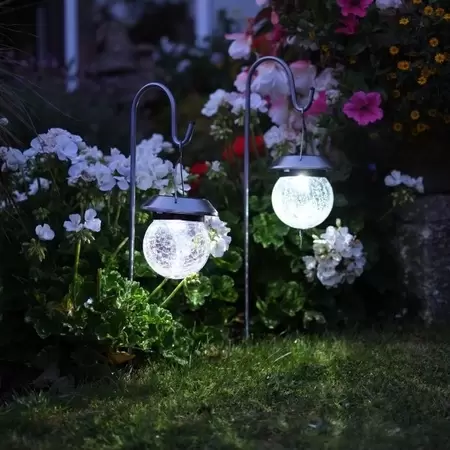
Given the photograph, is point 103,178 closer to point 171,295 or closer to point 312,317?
point 171,295

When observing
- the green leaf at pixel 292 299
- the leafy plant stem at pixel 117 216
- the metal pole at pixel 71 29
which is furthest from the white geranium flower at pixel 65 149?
the metal pole at pixel 71 29

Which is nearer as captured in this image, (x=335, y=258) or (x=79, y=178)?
(x=79, y=178)

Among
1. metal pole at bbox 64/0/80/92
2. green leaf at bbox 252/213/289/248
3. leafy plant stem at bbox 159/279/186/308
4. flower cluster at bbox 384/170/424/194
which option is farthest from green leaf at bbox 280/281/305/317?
metal pole at bbox 64/0/80/92

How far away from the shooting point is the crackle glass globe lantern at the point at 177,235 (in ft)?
7.83

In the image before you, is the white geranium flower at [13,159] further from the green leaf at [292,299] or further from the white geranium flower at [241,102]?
the green leaf at [292,299]

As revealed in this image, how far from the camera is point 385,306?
10.9 feet

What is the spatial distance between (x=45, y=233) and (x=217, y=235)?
58 cm

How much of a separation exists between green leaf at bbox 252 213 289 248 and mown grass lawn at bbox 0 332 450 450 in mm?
424

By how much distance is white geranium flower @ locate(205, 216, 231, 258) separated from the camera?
9.06 ft

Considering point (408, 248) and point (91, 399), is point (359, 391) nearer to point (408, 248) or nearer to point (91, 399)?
point (91, 399)

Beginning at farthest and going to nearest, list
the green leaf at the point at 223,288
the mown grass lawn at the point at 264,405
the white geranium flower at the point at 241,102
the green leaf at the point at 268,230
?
the white geranium flower at the point at 241,102, the green leaf at the point at 268,230, the green leaf at the point at 223,288, the mown grass lawn at the point at 264,405

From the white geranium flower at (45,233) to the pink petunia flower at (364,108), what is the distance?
1.27 meters

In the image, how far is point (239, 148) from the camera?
371cm

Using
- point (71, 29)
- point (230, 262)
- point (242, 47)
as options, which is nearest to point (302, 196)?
point (230, 262)
